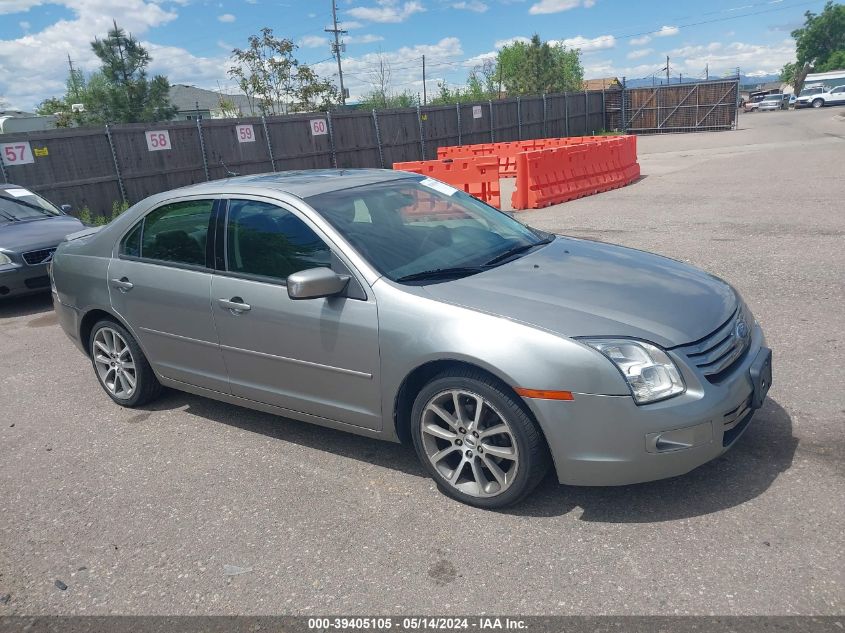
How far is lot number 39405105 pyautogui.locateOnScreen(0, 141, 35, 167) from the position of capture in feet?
48.2

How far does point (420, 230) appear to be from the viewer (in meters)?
4.16

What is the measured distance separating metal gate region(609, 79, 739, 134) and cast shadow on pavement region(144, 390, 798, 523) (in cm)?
3830

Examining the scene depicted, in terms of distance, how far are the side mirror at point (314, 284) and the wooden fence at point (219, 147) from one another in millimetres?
14087

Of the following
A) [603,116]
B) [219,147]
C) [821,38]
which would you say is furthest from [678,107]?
[821,38]

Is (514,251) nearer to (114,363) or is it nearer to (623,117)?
(114,363)

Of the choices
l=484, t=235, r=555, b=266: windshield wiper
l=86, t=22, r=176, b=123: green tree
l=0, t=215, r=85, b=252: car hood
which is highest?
l=86, t=22, r=176, b=123: green tree

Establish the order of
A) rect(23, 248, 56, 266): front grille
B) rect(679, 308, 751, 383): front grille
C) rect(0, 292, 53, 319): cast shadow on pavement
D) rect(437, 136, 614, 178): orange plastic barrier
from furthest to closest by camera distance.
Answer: rect(437, 136, 614, 178): orange plastic barrier
rect(0, 292, 53, 319): cast shadow on pavement
rect(23, 248, 56, 266): front grille
rect(679, 308, 751, 383): front grille

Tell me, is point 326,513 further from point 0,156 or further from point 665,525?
point 0,156

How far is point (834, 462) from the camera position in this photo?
139 inches

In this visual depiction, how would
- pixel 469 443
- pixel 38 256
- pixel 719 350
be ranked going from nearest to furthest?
pixel 719 350
pixel 469 443
pixel 38 256

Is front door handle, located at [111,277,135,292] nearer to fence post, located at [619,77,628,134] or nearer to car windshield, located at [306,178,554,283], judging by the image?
car windshield, located at [306,178,554,283]

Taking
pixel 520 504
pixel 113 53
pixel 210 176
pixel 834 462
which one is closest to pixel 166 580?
pixel 520 504

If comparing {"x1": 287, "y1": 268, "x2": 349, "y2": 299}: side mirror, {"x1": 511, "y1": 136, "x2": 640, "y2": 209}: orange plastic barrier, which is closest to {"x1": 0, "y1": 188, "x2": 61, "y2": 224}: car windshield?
{"x1": 287, "y1": 268, "x2": 349, "y2": 299}: side mirror

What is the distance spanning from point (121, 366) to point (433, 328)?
292 centimetres
